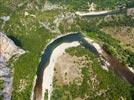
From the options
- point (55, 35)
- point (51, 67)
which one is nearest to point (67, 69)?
point (51, 67)

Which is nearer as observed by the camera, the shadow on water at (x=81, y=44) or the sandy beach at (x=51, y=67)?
the sandy beach at (x=51, y=67)

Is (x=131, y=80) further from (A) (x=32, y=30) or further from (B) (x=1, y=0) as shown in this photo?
(B) (x=1, y=0)

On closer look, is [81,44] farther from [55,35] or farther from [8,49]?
[8,49]

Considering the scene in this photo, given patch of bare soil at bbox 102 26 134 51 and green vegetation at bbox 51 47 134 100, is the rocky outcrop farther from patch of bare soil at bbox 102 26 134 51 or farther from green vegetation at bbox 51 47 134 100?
patch of bare soil at bbox 102 26 134 51

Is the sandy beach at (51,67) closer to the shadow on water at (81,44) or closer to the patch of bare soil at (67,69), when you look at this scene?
the shadow on water at (81,44)

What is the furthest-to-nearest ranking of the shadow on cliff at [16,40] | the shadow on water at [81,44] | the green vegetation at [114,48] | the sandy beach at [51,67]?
the shadow on cliff at [16,40] → the green vegetation at [114,48] → the shadow on water at [81,44] → the sandy beach at [51,67]

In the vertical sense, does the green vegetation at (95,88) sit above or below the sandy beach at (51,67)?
below

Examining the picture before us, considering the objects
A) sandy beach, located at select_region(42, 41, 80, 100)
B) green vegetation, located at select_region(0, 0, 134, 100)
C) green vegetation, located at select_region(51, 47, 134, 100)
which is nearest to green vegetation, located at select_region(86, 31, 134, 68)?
green vegetation, located at select_region(0, 0, 134, 100)

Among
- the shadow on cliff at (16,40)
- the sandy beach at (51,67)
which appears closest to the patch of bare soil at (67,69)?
the sandy beach at (51,67)
